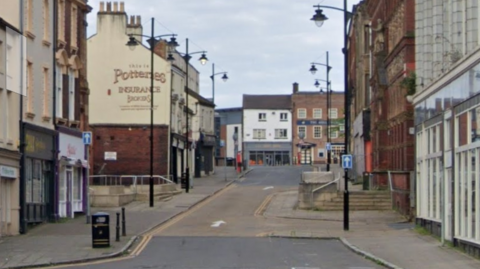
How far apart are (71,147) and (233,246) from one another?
46.0ft

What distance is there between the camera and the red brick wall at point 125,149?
61562 mm

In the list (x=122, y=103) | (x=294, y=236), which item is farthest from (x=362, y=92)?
(x=294, y=236)

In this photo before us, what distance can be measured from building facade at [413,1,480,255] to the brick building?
3116 millimetres

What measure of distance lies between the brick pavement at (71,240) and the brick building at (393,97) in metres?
10.2

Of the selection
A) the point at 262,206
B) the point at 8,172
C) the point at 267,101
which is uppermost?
the point at 267,101

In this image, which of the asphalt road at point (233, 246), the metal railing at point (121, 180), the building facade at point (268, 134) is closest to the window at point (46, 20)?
the asphalt road at point (233, 246)

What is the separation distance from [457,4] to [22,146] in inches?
605

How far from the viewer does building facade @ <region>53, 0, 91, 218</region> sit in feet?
118

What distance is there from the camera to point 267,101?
128 metres

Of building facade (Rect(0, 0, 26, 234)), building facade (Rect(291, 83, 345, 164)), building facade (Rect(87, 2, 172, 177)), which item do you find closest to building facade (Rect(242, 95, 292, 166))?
building facade (Rect(291, 83, 345, 164))

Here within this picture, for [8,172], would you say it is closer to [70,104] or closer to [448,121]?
[70,104]

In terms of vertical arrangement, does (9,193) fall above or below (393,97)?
below

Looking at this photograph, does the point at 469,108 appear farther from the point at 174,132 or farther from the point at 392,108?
the point at 174,132

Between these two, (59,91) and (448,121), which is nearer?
(448,121)
